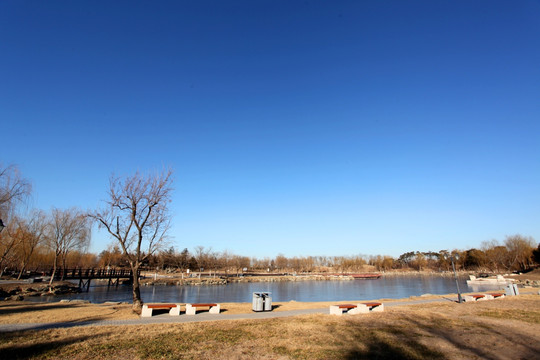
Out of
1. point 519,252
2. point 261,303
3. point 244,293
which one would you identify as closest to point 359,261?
point 519,252

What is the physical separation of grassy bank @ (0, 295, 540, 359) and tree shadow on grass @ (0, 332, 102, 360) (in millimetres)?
21

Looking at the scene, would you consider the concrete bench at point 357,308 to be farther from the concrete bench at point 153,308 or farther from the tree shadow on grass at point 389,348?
the concrete bench at point 153,308

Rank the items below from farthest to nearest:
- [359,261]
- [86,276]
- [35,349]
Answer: [359,261] → [86,276] → [35,349]

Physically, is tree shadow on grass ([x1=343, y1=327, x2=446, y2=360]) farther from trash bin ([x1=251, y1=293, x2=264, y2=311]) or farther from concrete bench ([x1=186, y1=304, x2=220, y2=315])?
concrete bench ([x1=186, y1=304, x2=220, y2=315])

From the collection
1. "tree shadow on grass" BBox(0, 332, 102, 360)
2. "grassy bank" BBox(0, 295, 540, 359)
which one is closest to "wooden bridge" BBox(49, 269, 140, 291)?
"grassy bank" BBox(0, 295, 540, 359)

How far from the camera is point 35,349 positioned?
8047 millimetres

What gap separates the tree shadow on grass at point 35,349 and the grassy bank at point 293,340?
0.8 inches

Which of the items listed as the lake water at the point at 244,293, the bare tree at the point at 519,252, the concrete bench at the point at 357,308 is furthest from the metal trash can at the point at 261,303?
the bare tree at the point at 519,252

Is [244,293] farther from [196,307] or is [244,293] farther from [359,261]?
[359,261]

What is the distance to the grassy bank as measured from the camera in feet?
26.5

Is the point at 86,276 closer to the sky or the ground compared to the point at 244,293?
closer to the sky

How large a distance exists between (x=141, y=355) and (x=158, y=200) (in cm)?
1159

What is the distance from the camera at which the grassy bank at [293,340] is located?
8.08m

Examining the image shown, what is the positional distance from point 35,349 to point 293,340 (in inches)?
288
